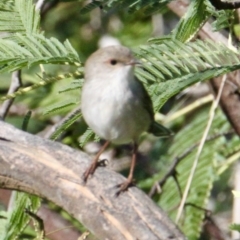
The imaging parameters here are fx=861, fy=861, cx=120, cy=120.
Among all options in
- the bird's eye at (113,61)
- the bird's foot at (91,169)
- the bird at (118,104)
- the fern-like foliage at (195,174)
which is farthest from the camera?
the fern-like foliage at (195,174)

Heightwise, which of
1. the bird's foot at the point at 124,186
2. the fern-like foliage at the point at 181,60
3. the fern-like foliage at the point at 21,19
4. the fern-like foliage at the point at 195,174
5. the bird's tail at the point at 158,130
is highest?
the fern-like foliage at the point at 21,19

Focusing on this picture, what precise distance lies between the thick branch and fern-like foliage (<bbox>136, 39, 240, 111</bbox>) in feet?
1.13

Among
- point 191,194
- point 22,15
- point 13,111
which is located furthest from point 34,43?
point 13,111

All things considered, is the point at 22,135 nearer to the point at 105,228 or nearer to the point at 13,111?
the point at 105,228

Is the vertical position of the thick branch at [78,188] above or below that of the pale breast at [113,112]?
below

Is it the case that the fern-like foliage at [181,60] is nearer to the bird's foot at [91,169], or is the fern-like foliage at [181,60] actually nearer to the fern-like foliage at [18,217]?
the bird's foot at [91,169]

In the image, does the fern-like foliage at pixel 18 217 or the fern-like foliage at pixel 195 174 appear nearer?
the fern-like foliage at pixel 18 217

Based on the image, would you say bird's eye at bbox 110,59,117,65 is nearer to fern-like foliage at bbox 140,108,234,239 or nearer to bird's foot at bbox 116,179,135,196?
bird's foot at bbox 116,179,135,196

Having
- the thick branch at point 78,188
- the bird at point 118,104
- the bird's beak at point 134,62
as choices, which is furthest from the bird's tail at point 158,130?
the thick branch at point 78,188

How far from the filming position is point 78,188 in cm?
264

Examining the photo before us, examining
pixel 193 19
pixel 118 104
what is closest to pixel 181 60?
pixel 193 19

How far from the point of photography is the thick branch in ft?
8.09

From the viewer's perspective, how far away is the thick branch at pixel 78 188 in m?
2.47

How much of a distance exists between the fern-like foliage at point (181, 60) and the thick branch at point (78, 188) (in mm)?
343
